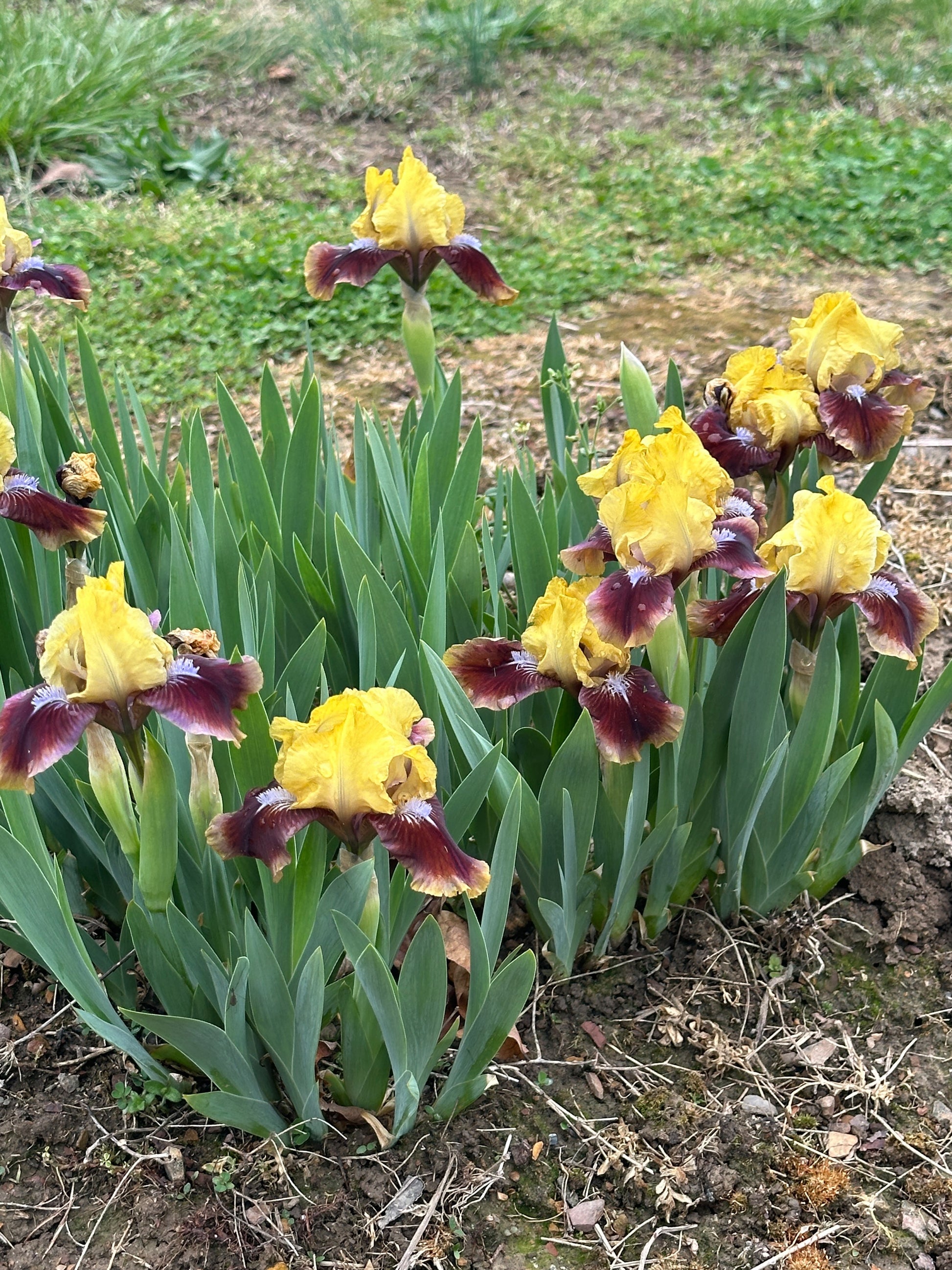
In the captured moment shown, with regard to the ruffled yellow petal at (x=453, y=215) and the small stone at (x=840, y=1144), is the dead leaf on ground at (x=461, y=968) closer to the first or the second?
the small stone at (x=840, y=1144)

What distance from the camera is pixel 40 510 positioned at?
175 centimetres

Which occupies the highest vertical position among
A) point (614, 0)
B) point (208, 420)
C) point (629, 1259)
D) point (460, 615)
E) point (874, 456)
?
point (614, 0)

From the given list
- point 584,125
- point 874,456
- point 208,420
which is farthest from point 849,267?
point 874,456

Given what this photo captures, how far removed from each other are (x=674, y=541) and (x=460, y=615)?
1.88 feet

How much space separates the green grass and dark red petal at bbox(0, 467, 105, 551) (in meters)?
2.46

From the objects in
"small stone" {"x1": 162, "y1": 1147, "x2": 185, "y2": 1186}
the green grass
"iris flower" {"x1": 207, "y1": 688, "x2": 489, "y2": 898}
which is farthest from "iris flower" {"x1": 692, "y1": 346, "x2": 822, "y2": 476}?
the green grass

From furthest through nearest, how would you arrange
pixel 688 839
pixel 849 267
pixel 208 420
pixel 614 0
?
1. pixel 614 0
2. pixel 849 267
3. pixel 208 420
4. pixel 688 839

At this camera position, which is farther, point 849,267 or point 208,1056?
point 849,267

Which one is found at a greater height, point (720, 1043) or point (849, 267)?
point (849, 267)

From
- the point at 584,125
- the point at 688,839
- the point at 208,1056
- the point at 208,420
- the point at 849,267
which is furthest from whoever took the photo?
the point at 584,125

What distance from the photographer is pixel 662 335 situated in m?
4.28

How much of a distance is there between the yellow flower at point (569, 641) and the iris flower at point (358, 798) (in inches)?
12.1

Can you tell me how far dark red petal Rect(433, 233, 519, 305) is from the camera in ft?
8.07

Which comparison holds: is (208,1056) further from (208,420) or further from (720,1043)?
(208,420)
